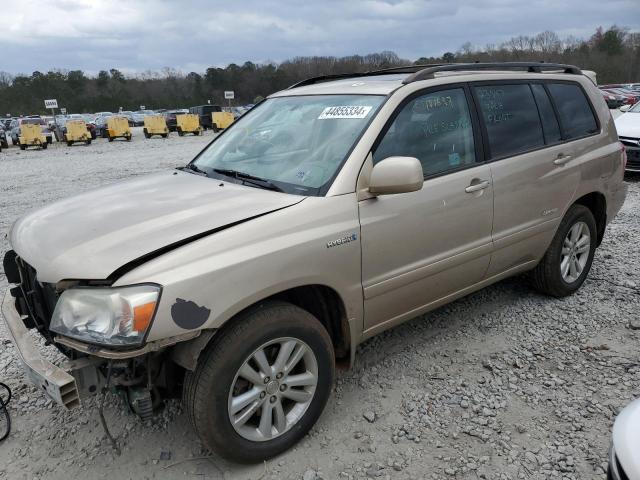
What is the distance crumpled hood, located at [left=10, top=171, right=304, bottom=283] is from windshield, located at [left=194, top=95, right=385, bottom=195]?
0.21 meters

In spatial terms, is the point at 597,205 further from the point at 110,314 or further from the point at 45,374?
the point at 45,374

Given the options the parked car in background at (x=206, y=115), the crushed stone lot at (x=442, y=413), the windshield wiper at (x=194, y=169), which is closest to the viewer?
the crushed stone lot at (x=442, y=413)

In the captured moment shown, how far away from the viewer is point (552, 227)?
3.95 meters

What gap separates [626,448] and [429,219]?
1.64 metres

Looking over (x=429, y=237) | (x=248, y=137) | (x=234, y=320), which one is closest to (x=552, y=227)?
(x=429, y=237)

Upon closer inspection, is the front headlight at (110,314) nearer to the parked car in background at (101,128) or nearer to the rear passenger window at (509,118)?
the rear passenger window at (509,118)

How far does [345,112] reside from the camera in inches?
121

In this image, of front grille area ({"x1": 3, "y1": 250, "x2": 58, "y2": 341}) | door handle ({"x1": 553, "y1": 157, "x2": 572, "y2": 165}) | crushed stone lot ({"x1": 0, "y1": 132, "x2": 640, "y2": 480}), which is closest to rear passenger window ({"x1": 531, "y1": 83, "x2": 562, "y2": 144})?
door handle ({"x1": 553, "y1": 157, "x2": 572, "y2": 165})

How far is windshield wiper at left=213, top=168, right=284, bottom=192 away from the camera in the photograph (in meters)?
2.81

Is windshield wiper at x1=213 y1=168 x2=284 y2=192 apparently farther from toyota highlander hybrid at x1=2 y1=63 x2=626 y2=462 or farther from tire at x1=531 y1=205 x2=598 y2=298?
tire at x1=531 y1=205 x2=598 y2=298

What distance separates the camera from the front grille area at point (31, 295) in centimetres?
245

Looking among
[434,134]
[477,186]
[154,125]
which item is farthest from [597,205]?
[154,125]

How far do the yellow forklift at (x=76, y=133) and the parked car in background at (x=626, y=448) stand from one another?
26.3 meters

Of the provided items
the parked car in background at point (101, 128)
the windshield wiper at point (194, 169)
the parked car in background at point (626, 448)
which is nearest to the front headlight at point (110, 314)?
the windshield wiper at point (194, 169)
